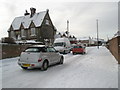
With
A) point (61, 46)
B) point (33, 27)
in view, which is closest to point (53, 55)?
point (61, 46)

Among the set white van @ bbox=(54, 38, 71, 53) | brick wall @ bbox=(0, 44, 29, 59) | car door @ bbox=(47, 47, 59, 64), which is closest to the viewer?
car door @ bbox=(47, 47, 59, 64)

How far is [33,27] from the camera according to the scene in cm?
3600

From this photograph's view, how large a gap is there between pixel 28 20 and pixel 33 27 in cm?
442

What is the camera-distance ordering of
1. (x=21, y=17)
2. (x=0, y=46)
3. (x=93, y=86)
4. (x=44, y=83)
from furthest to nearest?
1. (x=21, y=17)
2. (x=0, y=46)
3. (x=44, y=83)
4. (x=93, y=86)

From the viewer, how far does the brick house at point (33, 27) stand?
3544cm

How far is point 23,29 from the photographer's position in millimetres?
37844

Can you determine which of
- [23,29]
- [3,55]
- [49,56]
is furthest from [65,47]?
[23,29]

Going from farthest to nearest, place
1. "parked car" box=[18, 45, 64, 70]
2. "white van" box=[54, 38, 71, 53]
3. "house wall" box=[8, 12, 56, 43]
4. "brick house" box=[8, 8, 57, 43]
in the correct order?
"brick house" box=[8, 8, 57, 43]
"house wall" box=[8, 12, 56, 43]
"white van" box=[54, 38, 71, 53]
"parked car" box=[18, 45, 64, 70]

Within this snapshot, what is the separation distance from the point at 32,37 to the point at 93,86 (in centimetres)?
3327

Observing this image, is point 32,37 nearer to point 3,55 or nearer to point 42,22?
point 42,22

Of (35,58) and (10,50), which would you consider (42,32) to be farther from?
(35,58)

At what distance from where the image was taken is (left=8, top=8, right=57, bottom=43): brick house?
35441 millimetres

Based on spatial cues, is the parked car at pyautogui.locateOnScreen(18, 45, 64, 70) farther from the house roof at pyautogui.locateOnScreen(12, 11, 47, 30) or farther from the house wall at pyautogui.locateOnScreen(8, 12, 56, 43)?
the house roof at pyautogui.locateOnScreen(12, 11, 47, 30)

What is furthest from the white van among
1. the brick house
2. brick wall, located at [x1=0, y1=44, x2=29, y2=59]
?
the brick house
